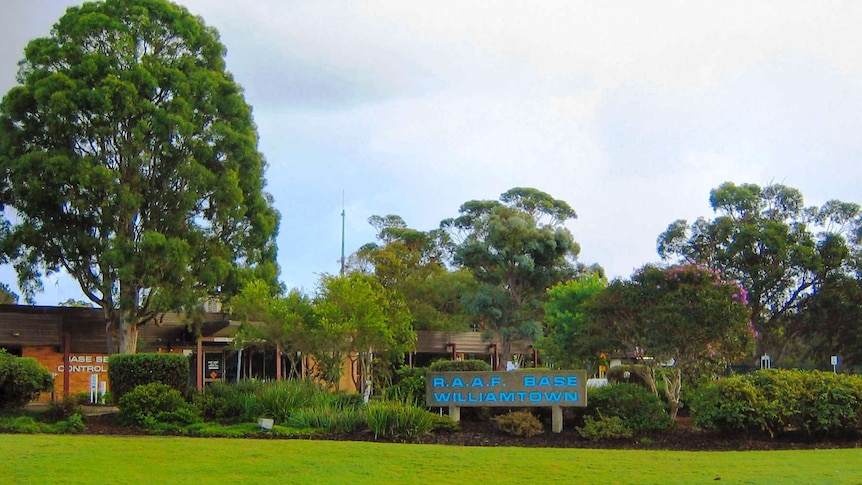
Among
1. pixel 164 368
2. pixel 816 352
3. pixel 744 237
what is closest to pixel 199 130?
pixel 164 368

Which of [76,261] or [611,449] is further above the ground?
[76,261]

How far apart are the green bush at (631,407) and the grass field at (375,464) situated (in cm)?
230

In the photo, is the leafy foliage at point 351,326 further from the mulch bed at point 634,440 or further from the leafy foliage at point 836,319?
the leafy foliage at point 836,319

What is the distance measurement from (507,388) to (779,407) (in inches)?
207

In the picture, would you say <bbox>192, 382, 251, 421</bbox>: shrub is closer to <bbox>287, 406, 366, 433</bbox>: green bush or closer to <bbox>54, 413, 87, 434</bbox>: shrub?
<bbox>287, 406, 366, 433</bbox>: green bush

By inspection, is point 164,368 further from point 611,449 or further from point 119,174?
point 119,174

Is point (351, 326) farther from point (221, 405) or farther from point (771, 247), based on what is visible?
point (771, 247)

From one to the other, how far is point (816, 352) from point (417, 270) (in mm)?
25474

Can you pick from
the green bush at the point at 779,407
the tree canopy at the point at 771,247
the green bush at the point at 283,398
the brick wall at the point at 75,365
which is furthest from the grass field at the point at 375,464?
the tree canopy at the point at 771,247

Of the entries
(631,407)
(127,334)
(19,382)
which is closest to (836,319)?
(631,407)

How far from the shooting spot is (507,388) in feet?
64.2

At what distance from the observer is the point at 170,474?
1226 centimetres

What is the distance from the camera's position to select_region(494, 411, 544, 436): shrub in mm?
18062

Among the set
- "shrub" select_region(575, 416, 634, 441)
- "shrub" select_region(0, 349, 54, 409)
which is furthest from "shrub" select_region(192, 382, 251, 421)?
"shrub" select_region(575, 416, 634, 441)
